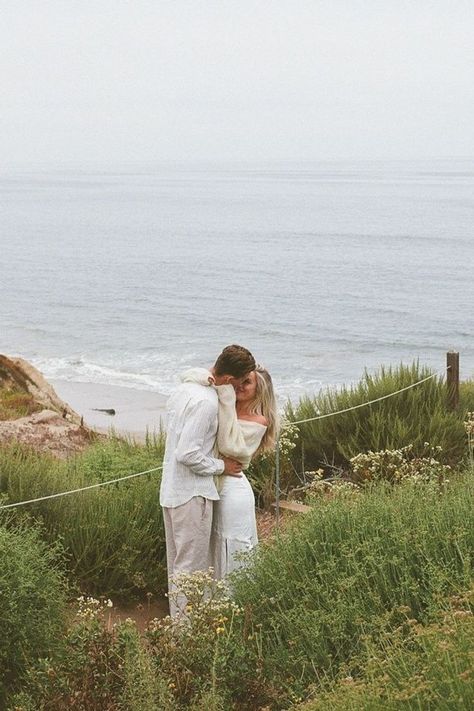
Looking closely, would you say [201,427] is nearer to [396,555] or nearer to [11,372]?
[396,555]

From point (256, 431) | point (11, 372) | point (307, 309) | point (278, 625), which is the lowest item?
point (307, 309)

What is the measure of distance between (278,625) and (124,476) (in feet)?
12.2

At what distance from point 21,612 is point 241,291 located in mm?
46383

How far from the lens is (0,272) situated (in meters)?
58.8

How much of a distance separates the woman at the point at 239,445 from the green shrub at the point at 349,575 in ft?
1.95

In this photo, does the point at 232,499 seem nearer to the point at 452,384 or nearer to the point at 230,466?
the point at 230,466

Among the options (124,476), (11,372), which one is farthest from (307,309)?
(124,476)

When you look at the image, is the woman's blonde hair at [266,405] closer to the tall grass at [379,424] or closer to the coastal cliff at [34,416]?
the tall grass at [379,424]

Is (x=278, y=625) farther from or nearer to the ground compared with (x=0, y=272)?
farther from the ground

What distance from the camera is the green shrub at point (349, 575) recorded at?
454cm

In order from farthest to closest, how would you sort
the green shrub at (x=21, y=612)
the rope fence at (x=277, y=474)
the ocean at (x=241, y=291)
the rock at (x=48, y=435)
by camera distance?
the ocean at (x=241, y=291), the rock at (x=48, y=435), the rope fence at (x=277, y=474), the green shrub at (x=21, y=612)

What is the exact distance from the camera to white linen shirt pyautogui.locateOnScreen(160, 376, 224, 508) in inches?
236

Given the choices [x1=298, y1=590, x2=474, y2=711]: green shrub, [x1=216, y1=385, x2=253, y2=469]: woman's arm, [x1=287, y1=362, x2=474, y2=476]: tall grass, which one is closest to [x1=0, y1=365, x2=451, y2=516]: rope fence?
[x1=287, y1=362, x2=474, y2=476]: tall grass

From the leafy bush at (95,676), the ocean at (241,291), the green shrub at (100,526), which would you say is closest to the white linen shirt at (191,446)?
the green shrub at (100,526)
